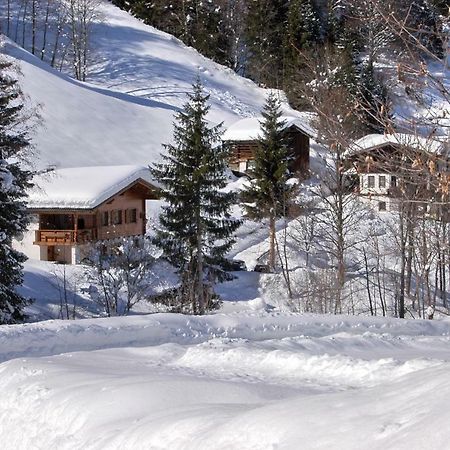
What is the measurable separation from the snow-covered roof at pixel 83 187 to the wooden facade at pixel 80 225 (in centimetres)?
29

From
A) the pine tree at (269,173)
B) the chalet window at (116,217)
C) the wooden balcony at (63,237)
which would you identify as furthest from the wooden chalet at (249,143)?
the wooden balcony at (63,237)

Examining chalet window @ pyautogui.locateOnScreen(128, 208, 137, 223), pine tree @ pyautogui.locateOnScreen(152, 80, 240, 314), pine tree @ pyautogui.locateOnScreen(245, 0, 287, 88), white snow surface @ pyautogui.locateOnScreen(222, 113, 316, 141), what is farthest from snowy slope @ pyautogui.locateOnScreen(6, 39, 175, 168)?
→ pine tree @ pyautogui.locateOnScreen(152, 80, 240, 314)

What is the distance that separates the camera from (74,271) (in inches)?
1427

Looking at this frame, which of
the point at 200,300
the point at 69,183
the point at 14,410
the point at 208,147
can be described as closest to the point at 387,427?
the point at 14,410

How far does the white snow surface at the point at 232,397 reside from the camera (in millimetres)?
5738

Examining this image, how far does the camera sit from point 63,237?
3922 cm

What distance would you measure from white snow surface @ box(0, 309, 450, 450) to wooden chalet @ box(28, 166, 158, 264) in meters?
24.6

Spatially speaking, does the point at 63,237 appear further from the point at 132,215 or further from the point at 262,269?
the point at 262,269

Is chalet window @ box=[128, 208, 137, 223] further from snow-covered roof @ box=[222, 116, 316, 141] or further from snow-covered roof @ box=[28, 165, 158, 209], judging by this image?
snow-covered roof @ box=[222, 116, 316, 141]

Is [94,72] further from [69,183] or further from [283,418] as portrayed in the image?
[283,418]

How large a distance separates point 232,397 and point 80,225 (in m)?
33.2

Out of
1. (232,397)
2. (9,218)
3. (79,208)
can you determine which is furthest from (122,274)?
(232,397)

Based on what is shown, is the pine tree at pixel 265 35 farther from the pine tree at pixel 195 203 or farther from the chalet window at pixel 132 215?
the pine tree at pixel 195 203

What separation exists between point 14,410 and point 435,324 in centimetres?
1158
